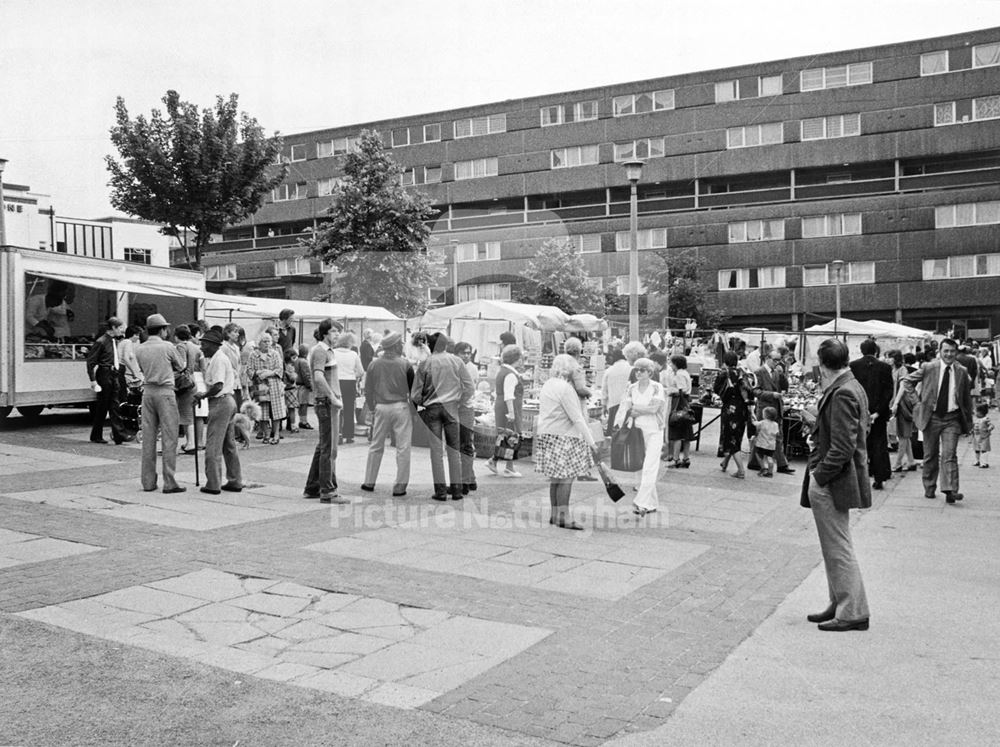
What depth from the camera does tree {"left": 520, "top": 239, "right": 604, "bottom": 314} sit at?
140ft

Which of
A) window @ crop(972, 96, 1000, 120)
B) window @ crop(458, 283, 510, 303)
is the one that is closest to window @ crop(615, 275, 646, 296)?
window @ crop(458, 283, 510, 303)

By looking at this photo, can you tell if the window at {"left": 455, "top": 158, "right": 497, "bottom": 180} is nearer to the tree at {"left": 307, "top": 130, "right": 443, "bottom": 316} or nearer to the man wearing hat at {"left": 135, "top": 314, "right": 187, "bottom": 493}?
the tree at {"left": 307, "top": 130, "right": 443, "bottom": 316}

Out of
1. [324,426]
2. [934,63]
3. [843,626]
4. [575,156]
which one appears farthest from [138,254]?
[843,626]

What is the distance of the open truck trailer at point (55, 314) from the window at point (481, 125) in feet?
135

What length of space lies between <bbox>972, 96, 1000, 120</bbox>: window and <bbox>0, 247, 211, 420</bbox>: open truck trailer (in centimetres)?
4117

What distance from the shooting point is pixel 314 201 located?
2475 inches

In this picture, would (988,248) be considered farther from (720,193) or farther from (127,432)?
(127,432)

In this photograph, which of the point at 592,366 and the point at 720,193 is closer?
the point at 592,366

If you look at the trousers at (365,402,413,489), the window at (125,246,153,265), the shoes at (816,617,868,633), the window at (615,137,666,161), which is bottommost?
the shoes at (816,617,868,633)

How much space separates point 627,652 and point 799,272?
155 ft

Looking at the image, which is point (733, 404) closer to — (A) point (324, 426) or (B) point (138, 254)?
(A) point (324, 426)

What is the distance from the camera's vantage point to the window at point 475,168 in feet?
186

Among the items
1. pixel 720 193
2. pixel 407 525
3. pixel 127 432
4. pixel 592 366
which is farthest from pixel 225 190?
pixel 720 193

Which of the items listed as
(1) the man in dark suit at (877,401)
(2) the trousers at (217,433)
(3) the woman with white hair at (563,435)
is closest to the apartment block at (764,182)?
(1) the man in dark suit at (877,401)
